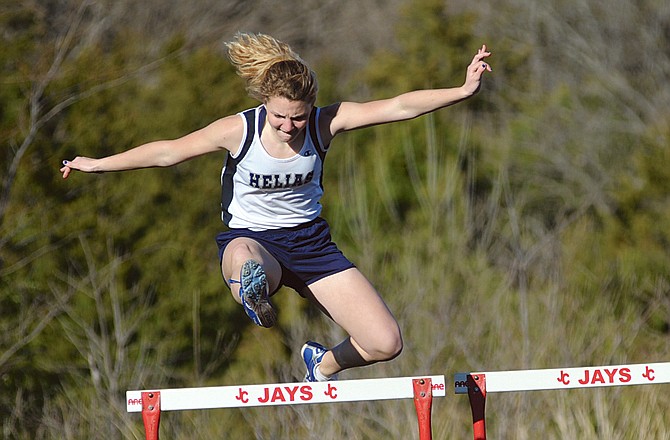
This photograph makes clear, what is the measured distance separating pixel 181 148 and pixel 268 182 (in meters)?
0.39

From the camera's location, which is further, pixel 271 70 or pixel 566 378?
pixel 566 378

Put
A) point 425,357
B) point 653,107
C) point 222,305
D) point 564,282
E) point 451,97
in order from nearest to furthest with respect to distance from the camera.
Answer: point 451,97, point 425,357, point 564,282, point 222,305, point 653,107

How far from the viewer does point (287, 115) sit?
4930 millimetres

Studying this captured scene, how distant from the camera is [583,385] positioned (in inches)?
204

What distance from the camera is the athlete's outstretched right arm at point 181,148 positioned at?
5055 millimetres

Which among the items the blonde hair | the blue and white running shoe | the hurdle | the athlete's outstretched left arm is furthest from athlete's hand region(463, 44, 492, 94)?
the blue and white running shoe

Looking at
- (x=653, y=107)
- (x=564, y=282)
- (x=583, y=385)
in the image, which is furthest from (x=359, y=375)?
(x=653, y=107)

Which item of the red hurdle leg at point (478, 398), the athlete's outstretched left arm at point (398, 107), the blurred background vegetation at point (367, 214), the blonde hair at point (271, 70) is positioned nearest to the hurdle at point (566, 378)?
the red hurdle leg at point (478, 398)

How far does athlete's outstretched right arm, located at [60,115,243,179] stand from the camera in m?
5.05

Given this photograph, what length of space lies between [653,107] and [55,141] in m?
8.91

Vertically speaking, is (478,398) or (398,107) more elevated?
(398,107)

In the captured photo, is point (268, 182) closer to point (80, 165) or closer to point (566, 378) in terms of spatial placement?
point (80, 165)

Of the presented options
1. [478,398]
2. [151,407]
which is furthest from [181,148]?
[478,398]

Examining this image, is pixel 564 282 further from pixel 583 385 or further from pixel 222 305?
pixel 583 385
